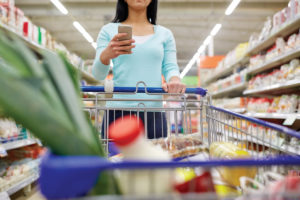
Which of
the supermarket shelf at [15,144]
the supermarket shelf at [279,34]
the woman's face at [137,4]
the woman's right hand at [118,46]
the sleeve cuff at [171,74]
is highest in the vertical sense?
the supermarket shelf at [279,34]

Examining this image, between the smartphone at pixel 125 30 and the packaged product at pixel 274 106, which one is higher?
the smartphone at pixel 125 30

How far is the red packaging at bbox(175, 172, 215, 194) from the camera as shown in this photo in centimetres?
48

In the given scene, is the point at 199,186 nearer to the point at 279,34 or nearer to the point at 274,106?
the point at 274,106

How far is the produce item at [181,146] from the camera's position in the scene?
81 centimetres

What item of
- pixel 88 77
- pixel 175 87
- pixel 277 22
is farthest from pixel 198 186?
pixel 88 77

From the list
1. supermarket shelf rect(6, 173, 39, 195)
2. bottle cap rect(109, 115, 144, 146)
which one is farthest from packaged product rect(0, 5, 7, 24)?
bottle cap rect(109, 115, 144, 146)

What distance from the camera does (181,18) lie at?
7.59 meters

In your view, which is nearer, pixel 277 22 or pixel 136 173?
pixel 136 173

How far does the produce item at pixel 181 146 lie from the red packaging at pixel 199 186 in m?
0.30

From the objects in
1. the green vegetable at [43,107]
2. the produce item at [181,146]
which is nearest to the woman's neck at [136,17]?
the produce item at [181,146]

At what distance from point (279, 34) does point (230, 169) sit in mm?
3338

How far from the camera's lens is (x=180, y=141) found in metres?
0.89

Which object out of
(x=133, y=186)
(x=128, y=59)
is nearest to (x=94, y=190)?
(x=133, y=186)

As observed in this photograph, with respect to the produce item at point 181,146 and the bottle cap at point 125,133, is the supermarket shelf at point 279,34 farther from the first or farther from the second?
the bottle cap at point 125,133
